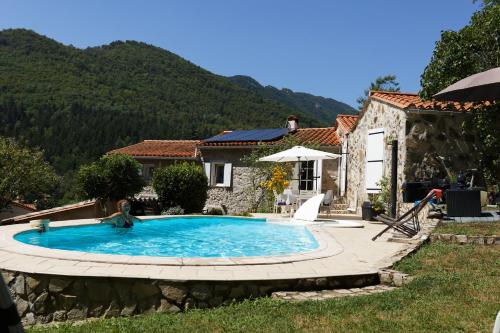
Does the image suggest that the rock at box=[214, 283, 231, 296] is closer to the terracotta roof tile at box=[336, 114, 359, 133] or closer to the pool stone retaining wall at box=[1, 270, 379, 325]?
the pool stone retaining wall at box=[1, 270, 379, 325]

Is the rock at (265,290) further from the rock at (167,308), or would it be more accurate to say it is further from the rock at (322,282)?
the rock at (167,308)

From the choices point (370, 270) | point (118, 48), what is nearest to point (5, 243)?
point (370, 270)

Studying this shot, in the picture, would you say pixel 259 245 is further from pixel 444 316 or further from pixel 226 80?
pixel 226 80

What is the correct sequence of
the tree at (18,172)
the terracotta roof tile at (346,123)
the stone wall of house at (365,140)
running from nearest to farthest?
the stone wall of house at (365,140) < the terracotta roof tile at (346,123) < the tree at (18,172)

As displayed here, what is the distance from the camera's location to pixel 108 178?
1634 cm

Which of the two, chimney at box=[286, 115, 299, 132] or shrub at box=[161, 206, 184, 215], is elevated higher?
chimney at box=[286, 115, 299, 132]

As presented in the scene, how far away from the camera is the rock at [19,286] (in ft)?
17.2

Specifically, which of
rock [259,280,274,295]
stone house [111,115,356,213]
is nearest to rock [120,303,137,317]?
rock [259,280,274,295]

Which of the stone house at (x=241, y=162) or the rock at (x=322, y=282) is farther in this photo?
the stone house at (x=241, y=162)

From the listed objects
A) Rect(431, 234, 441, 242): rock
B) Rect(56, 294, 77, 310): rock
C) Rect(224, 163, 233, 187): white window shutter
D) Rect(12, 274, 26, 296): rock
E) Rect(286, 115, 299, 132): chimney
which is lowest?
Rect(56, 294, 77, 310): rock

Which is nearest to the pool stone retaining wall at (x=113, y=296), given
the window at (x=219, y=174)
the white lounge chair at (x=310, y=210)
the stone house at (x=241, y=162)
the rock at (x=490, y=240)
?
the rock at (x=490, y=240)

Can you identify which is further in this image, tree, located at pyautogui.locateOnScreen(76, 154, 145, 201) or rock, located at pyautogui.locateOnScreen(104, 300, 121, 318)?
tree, located at pyautogui.locateOnScreen(76, 154, 145, 201)

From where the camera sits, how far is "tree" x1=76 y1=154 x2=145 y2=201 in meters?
16.3

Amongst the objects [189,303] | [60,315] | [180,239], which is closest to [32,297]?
[60,315]
